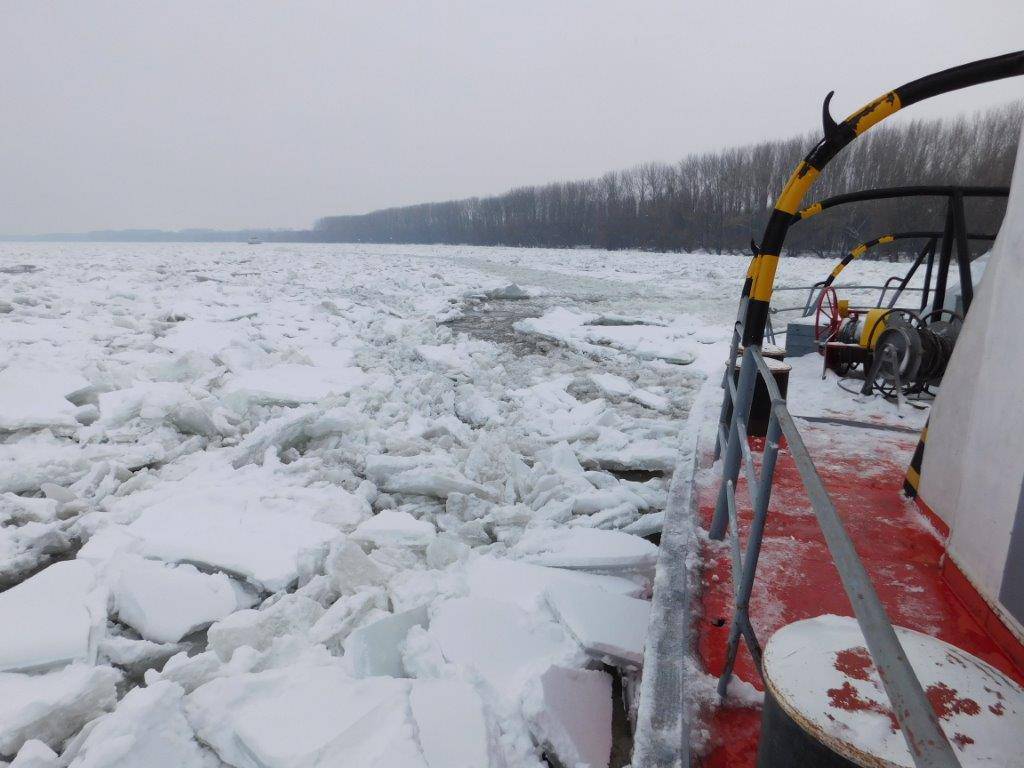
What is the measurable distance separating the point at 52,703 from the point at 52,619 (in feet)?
1.81

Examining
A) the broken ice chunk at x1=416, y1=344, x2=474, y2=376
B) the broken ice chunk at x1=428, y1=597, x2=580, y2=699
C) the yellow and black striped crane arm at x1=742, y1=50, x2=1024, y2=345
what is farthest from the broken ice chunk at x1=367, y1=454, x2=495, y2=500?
the broken ice chunk at x1=416, y1=344, x2=474, y2=376

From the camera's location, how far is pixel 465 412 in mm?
5289

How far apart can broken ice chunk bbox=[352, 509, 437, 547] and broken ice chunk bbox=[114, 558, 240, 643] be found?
0.71m

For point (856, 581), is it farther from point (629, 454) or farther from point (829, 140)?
point (629, 454)

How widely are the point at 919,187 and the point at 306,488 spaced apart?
15.8 feet

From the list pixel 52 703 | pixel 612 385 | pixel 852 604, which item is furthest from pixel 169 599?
pixel 612 385

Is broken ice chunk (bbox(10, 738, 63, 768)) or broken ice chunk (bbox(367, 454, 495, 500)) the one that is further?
broken ice chunk (bbox(367, 454, 495, 500))

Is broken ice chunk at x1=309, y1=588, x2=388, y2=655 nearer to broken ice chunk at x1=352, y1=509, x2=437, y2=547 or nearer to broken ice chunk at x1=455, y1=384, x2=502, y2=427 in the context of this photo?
broken ice chunk at x1=352, y1=509, x2=437, y2=547

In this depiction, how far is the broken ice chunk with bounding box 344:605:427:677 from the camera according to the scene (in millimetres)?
2096

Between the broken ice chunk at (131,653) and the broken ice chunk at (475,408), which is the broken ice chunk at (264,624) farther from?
the broken ice chunk at (475,408)

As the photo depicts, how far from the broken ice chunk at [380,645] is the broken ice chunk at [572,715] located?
579 mm

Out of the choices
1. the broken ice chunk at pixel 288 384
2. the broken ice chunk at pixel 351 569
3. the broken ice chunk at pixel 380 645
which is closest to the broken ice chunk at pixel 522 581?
the broken ice chunk at pixel 380 645

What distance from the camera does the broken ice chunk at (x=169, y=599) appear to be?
2.36 metres

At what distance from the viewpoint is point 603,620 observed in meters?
2.30
